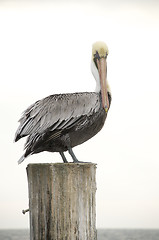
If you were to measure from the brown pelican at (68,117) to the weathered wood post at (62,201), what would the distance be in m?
0.92

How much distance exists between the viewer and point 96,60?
6.30m

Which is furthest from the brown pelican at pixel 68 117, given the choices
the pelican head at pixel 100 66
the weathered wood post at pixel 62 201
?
the weathered wood post at pixel 62 201

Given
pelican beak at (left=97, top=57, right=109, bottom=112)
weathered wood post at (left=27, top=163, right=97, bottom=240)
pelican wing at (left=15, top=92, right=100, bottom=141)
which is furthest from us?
pelican beak at (left=97, top=57, right=109, bottom=112)

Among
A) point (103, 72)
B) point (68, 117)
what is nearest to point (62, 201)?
point (68, 117)

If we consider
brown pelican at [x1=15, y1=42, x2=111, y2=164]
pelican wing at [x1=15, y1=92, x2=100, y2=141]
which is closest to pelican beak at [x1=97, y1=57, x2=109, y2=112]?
brown pelican at [x1=15, y1=42, x2=111, y2=164]

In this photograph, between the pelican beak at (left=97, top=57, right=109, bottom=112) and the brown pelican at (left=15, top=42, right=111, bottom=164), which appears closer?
the brown pelican at (left=15, top=42, right=111, bottom=164)

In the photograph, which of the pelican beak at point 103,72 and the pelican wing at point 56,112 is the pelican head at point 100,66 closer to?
the pelican beak at point 103,72

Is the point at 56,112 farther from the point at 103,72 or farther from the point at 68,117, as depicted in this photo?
the point at 103,72

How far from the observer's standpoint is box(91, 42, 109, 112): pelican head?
20.3 feet

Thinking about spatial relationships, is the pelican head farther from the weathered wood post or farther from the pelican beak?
the weathered wood post

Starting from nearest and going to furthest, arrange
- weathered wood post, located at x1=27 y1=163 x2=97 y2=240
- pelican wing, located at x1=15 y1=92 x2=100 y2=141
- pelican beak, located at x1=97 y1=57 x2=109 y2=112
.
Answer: weathered wood post, located at x1=27 y1=163 x2=97 y2=240 → pelican wing, located at x1=15 y1=92 x2=100 y2=141 → pelican beak, located at x1=97 y1=57 x2=109 y2=112

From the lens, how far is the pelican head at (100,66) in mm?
6176

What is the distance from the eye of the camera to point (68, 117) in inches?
235

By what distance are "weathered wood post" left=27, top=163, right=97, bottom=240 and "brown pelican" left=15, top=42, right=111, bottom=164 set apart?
36.3 inches
